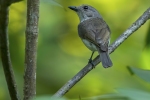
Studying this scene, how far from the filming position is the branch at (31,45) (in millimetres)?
2033

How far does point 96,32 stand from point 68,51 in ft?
1.42

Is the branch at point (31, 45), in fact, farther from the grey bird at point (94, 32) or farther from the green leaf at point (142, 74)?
the grey bird at point (94, 32)

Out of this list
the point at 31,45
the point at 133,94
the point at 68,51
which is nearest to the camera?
the point at 133,94

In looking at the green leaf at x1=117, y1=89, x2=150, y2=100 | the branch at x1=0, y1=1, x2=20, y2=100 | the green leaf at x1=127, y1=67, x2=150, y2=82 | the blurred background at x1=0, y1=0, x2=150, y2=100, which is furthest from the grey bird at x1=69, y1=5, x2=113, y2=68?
the green leaf at x1=117, y1=89, x2=150, y2=100

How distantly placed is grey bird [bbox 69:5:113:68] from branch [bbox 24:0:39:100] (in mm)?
1332

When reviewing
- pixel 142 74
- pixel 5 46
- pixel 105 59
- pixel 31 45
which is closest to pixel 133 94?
pixel 142 74

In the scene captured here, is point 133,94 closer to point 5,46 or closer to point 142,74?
point 142,74

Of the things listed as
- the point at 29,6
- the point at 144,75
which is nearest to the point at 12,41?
the point at 29,6

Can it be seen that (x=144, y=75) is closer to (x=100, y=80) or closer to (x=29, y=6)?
(x=29, y=6)

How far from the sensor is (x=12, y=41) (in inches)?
145

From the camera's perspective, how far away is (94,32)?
435cm

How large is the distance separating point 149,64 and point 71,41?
130cm

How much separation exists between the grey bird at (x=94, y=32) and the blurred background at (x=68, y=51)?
0.11 metres

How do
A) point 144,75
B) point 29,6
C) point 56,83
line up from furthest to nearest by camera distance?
point 56,83, point 29,6, point 144,75
